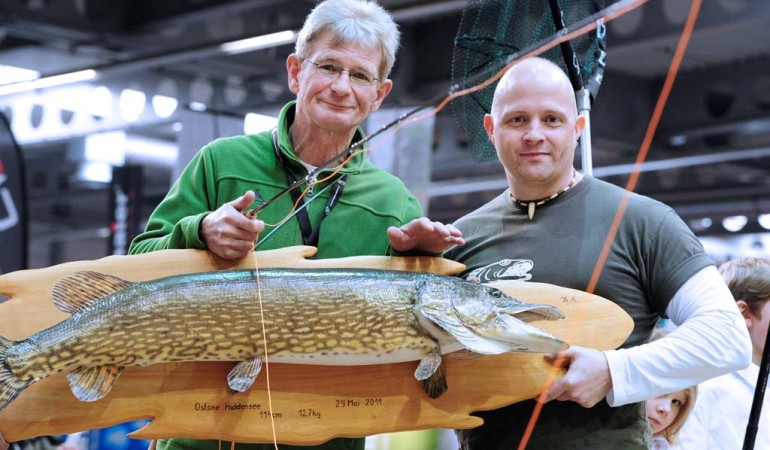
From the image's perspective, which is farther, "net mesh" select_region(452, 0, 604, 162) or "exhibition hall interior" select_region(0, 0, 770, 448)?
"exhibition hall interior" select_region(0, 0, 770, 448)

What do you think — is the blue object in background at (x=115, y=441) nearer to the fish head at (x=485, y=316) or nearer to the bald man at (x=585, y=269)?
the bald man at (x=585, y=269)

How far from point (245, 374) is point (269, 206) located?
447mm

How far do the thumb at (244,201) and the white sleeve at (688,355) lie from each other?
764 mm

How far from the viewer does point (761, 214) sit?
12102 millimetres

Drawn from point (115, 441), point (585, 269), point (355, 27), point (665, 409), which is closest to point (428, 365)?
point (585, 269)

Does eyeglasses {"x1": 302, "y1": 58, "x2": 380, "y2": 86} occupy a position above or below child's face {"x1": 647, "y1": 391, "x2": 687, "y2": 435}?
above

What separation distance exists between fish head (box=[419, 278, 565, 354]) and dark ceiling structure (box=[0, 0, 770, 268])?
353 centimetres

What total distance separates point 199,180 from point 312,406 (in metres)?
0.59

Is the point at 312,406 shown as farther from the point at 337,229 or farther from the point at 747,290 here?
the point at 747,290

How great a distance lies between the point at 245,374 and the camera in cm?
205

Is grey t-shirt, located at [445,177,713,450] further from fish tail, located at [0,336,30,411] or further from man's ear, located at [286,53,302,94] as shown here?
fish tail, located at [0,336,30,411]

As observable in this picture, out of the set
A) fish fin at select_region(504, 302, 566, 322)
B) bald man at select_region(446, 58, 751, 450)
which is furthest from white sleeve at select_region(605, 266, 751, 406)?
fish fin at select_region(504, 302, 566, 322)

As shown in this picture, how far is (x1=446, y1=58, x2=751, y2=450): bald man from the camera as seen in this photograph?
204 cm

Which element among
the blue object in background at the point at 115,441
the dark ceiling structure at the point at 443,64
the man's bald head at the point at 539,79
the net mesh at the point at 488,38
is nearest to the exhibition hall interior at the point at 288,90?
the dark ceiling structure at the point at 443,64
